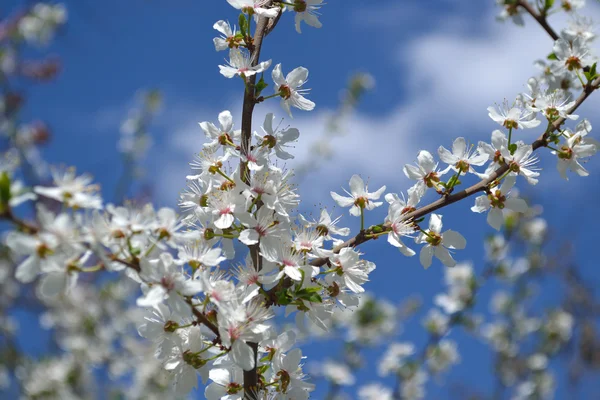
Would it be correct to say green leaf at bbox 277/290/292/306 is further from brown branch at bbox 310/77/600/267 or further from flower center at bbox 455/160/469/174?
flower center at bbox 455/160/469/174

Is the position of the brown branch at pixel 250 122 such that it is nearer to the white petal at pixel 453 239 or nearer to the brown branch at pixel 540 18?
the white petal at pixel 453 239

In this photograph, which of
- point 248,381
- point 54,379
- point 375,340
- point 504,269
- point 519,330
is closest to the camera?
point 248,381

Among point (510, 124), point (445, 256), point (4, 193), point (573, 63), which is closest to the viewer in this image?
point (4, 193)

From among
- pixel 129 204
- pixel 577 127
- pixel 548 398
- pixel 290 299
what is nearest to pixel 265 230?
pixel 290 299

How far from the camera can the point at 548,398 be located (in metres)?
6.78

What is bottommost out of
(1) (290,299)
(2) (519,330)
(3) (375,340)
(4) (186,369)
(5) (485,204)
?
(2) (519,330)

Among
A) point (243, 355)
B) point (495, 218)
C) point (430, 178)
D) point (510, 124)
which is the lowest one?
point (243, 355)

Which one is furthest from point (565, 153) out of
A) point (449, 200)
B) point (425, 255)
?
point (425, 255)

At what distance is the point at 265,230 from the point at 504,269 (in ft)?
13.2

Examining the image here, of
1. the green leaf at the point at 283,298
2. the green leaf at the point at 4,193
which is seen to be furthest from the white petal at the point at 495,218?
the green leaf at the point at 4,193

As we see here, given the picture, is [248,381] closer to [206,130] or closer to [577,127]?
[206,130]

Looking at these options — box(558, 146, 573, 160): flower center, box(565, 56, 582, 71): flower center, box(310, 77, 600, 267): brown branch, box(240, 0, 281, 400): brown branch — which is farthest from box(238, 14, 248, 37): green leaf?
box(565, 56, 582, 71): flower center

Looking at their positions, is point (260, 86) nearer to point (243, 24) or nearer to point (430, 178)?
point (243, 24)

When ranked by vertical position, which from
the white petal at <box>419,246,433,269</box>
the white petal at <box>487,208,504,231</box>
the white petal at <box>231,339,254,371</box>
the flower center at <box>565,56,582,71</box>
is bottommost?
the white petal at <box>231,339,254,371</box>
